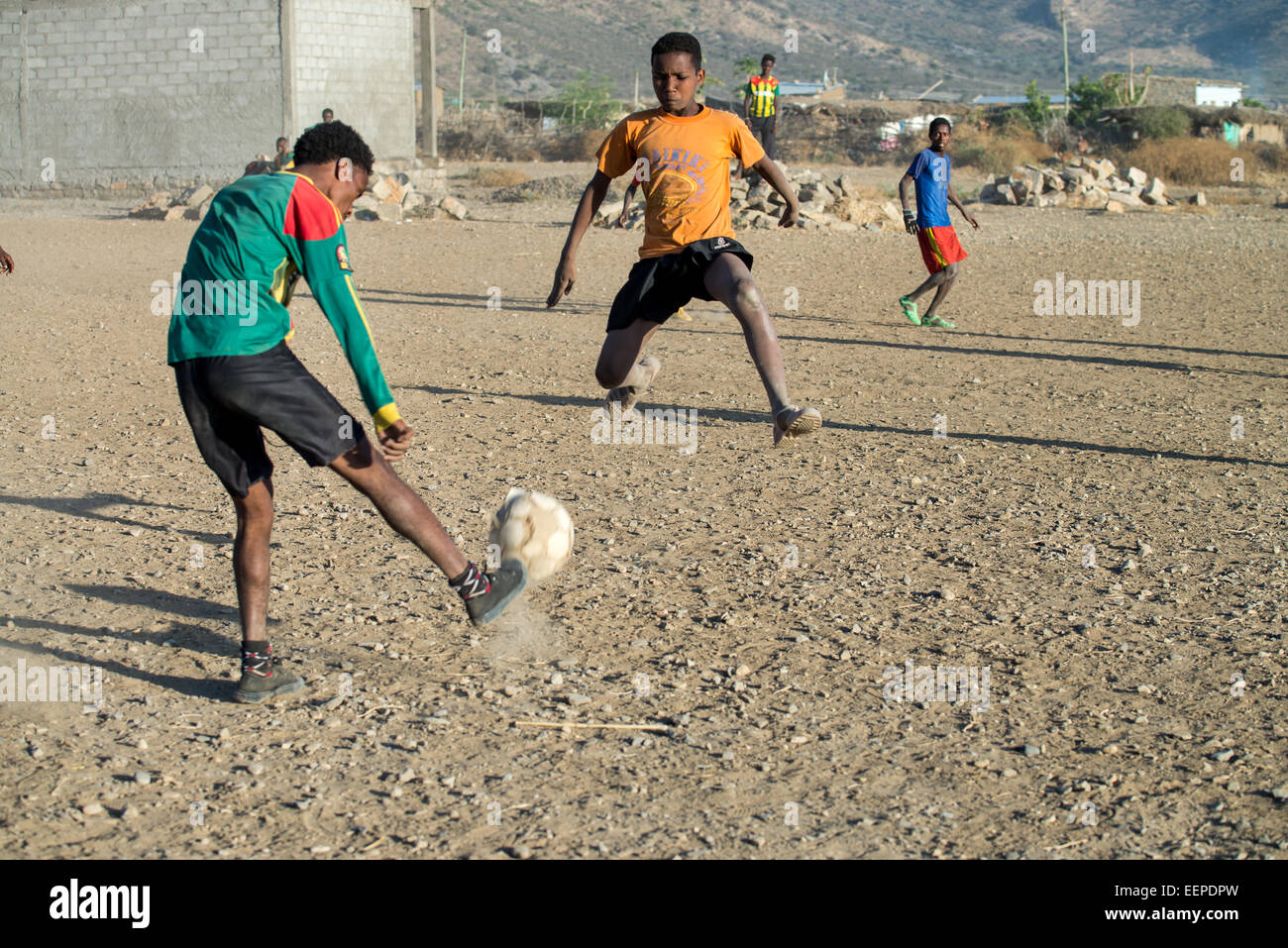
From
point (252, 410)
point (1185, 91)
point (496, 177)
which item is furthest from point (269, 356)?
point (1185, 91)

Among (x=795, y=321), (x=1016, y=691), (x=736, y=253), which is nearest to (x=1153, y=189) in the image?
(x=795, y=321)

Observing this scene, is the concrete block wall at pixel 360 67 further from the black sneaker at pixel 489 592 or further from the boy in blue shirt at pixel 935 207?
the black sneaker at pixel 489 592

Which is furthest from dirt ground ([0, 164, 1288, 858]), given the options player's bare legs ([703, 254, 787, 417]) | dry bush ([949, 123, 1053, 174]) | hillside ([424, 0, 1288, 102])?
hillside ([424, 0, 1288, 102])

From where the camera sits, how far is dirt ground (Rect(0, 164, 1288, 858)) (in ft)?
10.5

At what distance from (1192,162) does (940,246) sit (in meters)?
24.0

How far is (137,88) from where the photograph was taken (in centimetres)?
2388

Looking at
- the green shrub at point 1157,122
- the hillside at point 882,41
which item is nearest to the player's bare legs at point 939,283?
the green shrub at point 1157,122

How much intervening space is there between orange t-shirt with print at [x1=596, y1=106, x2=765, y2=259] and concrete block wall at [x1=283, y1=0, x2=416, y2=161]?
18608 mm

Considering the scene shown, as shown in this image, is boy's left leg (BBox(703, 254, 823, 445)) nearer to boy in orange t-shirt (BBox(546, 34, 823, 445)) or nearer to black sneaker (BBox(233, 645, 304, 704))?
boy in orange t-shirt (BBox(546, 34, 823, 445))

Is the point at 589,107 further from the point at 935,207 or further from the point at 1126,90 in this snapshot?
the point at 935,207

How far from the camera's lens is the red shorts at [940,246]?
433 inches

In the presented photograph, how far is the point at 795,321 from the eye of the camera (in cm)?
1201

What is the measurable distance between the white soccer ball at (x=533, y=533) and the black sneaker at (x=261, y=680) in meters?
0.87
